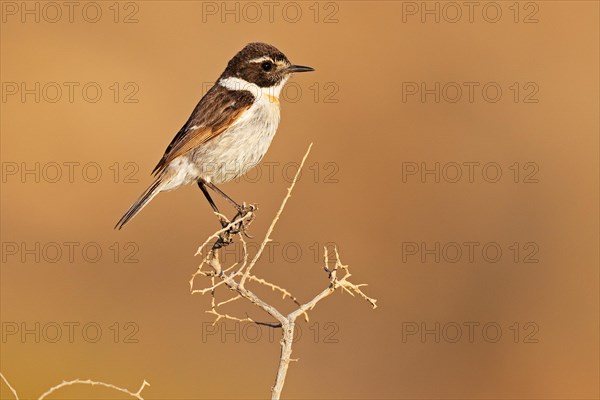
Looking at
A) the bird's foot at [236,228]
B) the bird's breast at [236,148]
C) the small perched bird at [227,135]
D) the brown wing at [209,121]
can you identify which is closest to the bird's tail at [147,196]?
the small perched bird at [227,135]

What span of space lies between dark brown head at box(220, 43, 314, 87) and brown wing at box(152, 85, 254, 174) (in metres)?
0.18

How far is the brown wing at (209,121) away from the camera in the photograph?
23.6ft

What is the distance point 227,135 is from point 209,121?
0.21 m

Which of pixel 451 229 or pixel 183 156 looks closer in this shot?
pixel 183 156

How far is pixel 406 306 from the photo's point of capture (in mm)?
13250

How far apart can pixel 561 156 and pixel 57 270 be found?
26.4 feet

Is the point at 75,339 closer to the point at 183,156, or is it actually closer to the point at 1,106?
the point at 1,106

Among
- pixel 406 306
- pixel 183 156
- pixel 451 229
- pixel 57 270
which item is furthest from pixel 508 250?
pixel 183 156

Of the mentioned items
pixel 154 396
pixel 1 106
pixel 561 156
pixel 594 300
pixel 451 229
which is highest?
pixel 1 106

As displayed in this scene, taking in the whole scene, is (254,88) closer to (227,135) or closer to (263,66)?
(263,66)

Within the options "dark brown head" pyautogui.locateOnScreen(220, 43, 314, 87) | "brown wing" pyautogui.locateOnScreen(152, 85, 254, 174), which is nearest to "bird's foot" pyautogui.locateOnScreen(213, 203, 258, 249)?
"brown wing" pyautogui.locateOnScreen(152, 85, 254, 174)

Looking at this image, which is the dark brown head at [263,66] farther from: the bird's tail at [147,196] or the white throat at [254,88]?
the bird's tail at [147,196]

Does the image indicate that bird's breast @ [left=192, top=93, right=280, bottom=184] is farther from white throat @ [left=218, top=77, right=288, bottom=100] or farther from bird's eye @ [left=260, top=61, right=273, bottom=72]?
bird's eye @ [left=260, top=61, right=273, bottom=72]

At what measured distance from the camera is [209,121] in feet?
23.8
